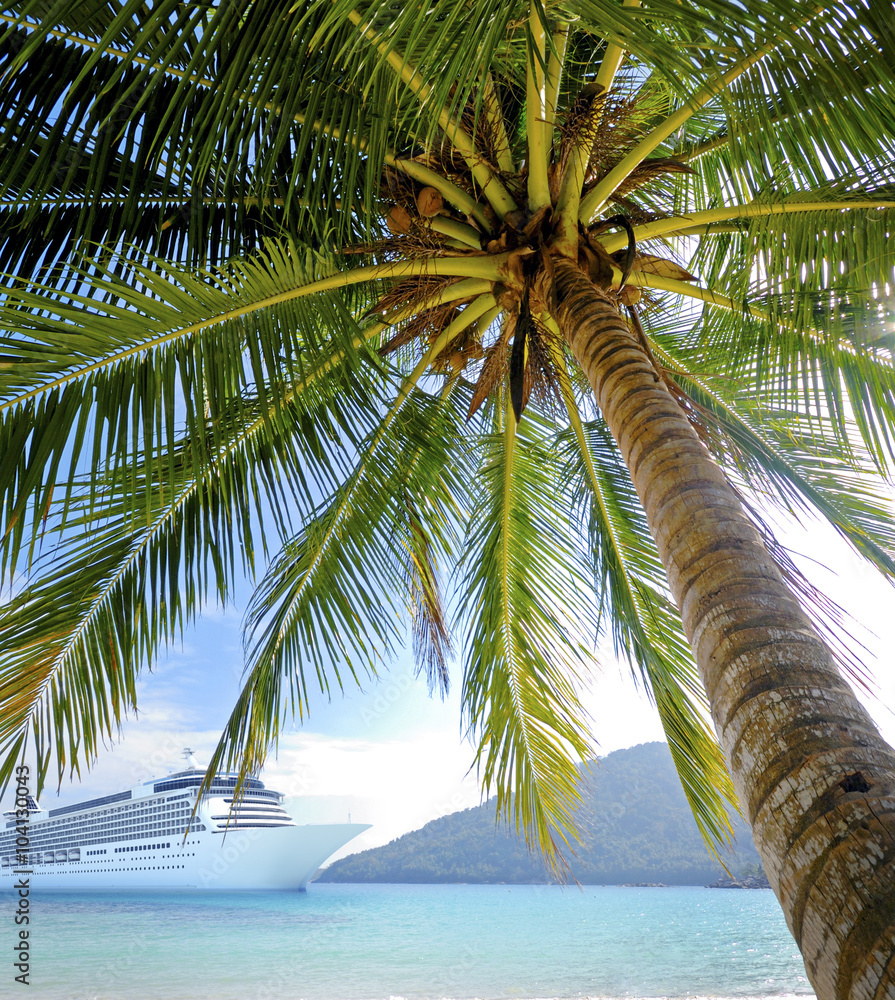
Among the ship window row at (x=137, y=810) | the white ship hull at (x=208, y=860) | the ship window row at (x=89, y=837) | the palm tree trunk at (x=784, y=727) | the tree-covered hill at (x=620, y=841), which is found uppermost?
the palm tree trunk at (x=784, y=727)

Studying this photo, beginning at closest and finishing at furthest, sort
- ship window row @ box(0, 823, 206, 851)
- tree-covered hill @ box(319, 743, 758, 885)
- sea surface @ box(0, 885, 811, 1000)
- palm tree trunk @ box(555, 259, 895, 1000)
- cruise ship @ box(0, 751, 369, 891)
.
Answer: palm tree trunk @ box(555, 259, 895, 1000) < sea surface @ box(0, 885, 811, 1000) < cruise ship @ box(0, 751, 369, 891) < ship window row @ box(0, 823, 206, 851) < tree-covered hill @ box(319, 743, 758, 885)

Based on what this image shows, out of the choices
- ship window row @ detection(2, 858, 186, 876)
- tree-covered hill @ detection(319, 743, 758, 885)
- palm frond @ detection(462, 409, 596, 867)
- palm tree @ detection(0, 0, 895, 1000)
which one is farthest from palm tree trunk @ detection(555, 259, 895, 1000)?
ship window row @ detection(2, 858, 186, 876)

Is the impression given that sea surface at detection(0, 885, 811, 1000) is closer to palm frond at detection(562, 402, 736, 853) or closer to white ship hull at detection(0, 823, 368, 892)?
white ship hull at detection(0, 823, 368, 892)

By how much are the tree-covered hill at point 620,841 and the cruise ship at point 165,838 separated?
12850 millimetres

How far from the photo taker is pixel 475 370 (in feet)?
14.3

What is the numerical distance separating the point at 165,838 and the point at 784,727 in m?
47.1

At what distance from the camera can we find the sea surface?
19.9 meters

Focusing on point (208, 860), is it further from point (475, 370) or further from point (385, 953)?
point (475, 370)

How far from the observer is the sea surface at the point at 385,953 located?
19891 mm

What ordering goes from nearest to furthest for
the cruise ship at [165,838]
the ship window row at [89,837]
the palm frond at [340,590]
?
the palm frond at [340,590], the cruise ship at [165,838], the ship window row at [89,837]

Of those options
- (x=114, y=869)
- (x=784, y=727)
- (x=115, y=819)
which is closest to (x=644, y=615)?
(x=784, y=727)

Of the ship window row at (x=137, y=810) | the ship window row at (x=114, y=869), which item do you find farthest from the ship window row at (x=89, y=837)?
the ship window row at (x=114, y=869)

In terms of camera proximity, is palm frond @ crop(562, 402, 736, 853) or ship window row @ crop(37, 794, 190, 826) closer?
palm frond @ crop(562, 402, 736, 853)

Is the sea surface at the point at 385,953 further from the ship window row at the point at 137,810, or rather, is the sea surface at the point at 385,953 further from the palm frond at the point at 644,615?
the palm frond at the point at 644,615
